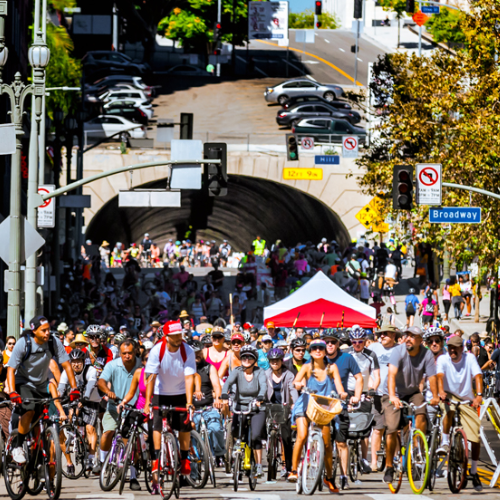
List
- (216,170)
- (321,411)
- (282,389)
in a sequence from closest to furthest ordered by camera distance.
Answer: (321,411)
(282,389)
(216,170)

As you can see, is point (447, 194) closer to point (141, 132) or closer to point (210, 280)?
point (210, 280)

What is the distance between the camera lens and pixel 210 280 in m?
38.3

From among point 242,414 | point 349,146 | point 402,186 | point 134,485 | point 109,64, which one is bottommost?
point 134,485

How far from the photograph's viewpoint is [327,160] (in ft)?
159

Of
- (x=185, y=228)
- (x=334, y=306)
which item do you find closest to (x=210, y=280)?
(x=334, y=306)

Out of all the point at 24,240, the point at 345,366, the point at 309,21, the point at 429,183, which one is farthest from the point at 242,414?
the point at 309,21

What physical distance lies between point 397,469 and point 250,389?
190cm

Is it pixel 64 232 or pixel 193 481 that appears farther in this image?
pixel 64 232

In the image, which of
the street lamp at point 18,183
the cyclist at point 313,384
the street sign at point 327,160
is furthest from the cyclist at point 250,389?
the street sign at point 327,160

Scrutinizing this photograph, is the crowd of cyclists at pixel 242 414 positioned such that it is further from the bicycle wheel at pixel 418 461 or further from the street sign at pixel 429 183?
the street sign at pixel 429 183

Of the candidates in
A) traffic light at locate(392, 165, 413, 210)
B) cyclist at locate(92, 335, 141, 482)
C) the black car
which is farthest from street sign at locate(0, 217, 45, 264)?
the black car

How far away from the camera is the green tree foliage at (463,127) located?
28.5 metres

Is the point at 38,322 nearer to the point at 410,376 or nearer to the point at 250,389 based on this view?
the point at 250,389

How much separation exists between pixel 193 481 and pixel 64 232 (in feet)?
93.4
